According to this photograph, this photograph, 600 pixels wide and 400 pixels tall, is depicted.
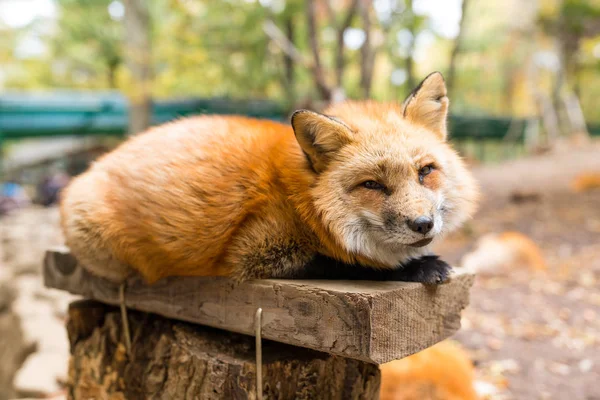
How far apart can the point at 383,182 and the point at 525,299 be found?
4189mm

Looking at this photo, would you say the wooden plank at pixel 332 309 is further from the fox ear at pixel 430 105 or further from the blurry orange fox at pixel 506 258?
the blurry orange fox at pixel 506 258

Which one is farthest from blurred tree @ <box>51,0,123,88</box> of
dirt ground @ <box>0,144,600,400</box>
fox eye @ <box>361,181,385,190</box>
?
fox eye @ <box>361,181,385,190</box>

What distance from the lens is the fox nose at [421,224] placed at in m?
1.57

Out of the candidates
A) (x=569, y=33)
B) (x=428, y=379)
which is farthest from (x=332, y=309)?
(x=569, y=33)

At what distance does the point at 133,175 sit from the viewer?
6.73 feet

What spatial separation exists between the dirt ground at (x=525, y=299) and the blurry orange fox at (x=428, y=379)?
1.57 feet

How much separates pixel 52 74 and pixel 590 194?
1662 cm

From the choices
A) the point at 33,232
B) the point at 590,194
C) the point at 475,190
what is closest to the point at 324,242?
the point at 475,190

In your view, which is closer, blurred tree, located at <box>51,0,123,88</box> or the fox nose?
the fox nose

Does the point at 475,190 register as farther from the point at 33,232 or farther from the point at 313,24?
the point at 33,232

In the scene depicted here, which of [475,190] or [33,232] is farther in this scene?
[33,232]

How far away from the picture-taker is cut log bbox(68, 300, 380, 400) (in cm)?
186

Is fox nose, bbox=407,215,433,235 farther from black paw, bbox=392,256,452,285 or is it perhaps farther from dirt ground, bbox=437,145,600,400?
dirt ground, bbox=437,145,600,400

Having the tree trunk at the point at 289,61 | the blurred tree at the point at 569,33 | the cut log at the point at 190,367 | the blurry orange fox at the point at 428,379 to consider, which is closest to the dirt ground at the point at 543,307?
the blurry orange fox at the point at 428,379
